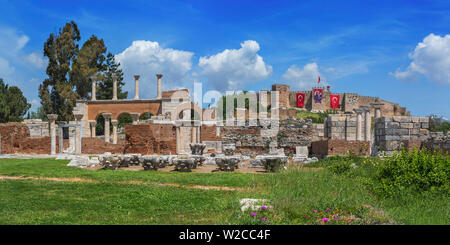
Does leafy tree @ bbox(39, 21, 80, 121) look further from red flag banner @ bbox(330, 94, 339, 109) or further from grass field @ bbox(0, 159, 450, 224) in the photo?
red flag banner @ bbox(330, 94, 339, 109)

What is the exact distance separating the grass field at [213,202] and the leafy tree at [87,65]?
3716 cm

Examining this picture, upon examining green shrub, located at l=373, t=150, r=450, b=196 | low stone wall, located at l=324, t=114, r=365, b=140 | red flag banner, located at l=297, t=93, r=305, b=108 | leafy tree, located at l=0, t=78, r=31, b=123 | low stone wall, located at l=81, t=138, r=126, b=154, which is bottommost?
low stone wall, located at l=81, t=138, r=126, b=154

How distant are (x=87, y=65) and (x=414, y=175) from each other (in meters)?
43.2

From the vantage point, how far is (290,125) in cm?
1817

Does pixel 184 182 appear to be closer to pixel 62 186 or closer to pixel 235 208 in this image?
pixel 62 186

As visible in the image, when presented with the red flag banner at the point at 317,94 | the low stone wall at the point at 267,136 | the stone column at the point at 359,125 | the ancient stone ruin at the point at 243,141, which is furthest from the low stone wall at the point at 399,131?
the red flag banner at the point at 317,94

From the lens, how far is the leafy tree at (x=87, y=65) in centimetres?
4416

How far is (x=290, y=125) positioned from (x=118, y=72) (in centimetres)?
3962

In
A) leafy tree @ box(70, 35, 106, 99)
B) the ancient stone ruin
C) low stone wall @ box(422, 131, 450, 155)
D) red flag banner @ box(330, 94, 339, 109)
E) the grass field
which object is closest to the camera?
the grass field

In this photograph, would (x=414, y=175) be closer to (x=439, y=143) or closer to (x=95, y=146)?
(x=439, y=143)

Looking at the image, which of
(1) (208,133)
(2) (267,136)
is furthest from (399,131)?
(1) (208,133)

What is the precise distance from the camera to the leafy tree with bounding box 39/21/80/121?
143 feet

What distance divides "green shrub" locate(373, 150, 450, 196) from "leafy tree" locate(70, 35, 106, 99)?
41.7 metres

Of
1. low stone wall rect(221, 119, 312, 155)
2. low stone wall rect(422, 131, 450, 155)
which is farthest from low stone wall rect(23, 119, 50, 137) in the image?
low stone wall rect(422, 131, 450, 155)
